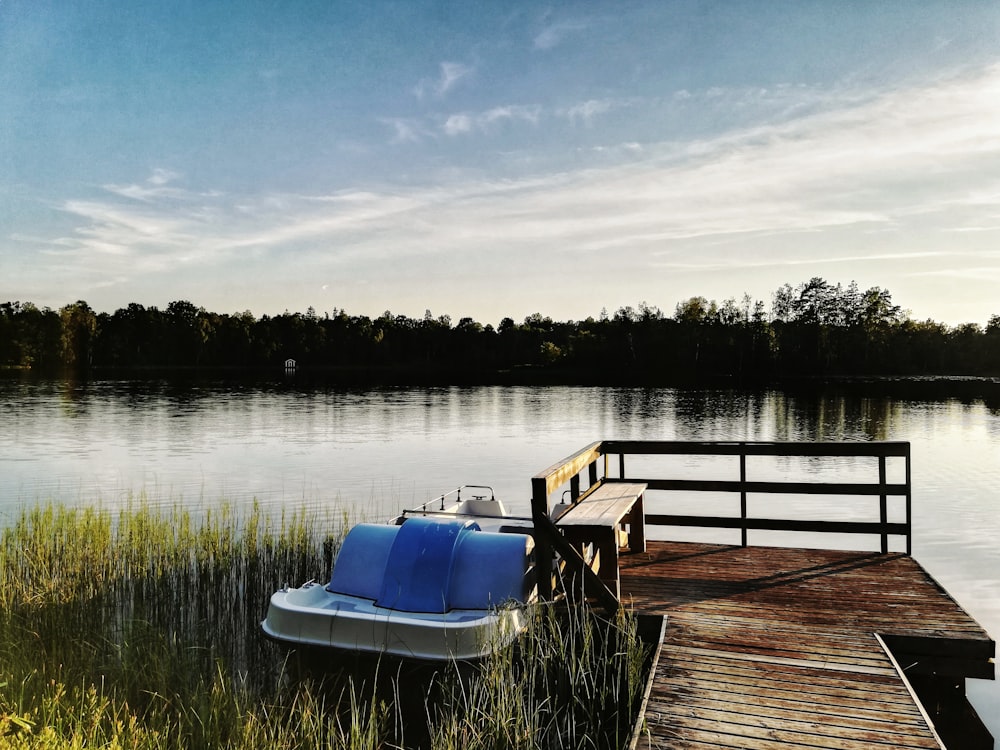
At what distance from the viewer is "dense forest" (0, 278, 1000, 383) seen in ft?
330

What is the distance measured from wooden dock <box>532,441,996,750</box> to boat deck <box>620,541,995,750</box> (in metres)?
0.01

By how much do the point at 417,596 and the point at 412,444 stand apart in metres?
22.4

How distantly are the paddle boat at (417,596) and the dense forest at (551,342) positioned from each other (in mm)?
81339

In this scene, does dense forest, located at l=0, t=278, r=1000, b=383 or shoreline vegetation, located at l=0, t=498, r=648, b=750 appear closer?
shoreline vegetation, located at l=0, t=498, r=648, b=750

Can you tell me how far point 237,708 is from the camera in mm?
4699

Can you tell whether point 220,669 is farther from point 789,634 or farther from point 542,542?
point 789,634

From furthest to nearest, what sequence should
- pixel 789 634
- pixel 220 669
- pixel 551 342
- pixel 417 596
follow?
pixel 551 342, pixel 417 596, pixel 789 634, pixel 220 669

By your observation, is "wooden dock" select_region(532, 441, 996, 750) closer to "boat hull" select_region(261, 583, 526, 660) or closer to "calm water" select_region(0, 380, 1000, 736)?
"boat hull" select_region(261, 583, 526, 660)

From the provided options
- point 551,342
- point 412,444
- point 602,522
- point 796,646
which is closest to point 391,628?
point 602,522

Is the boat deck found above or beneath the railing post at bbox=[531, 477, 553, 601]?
beneath

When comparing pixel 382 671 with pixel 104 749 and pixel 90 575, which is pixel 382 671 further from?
pixel 90 575

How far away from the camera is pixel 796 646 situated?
5.12 meters

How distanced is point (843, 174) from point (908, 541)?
68.8 ft

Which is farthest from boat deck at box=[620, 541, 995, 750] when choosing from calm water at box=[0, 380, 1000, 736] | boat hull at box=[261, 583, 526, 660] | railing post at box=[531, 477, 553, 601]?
calm water at box=[0, 380, 1000, 736]
